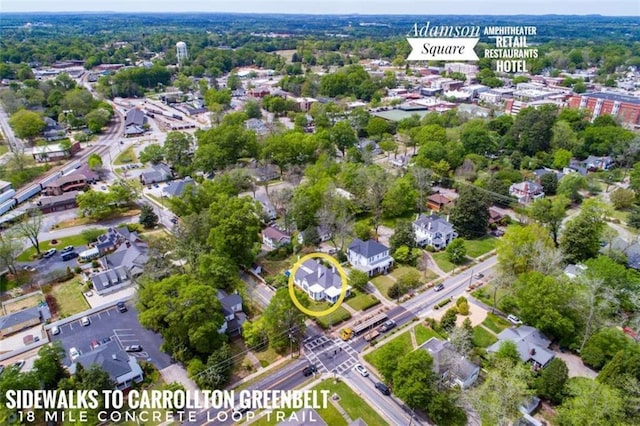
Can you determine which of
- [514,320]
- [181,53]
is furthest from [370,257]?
[181,53]

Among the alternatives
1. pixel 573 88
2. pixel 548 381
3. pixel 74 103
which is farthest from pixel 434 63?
pixel 548 381

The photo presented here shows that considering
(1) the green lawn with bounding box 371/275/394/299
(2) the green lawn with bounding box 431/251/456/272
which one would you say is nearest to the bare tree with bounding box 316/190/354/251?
(1) the green lawn with bounding box 371/275/394/299

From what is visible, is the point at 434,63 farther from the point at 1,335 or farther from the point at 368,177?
the point at 1,335

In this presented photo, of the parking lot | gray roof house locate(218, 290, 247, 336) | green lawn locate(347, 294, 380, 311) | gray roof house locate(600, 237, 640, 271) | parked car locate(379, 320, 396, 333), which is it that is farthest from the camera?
gray roof house locate(600, 237, 640, 271)

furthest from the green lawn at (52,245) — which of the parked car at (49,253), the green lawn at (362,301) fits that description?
the green lawn at (362,301)

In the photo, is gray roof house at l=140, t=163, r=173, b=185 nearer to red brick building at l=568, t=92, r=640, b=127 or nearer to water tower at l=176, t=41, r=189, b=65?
red brick building at l=568, t=92, r=640, b=127

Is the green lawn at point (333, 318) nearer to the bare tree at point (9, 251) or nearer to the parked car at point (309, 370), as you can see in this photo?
the parked car at point (309, 370)
